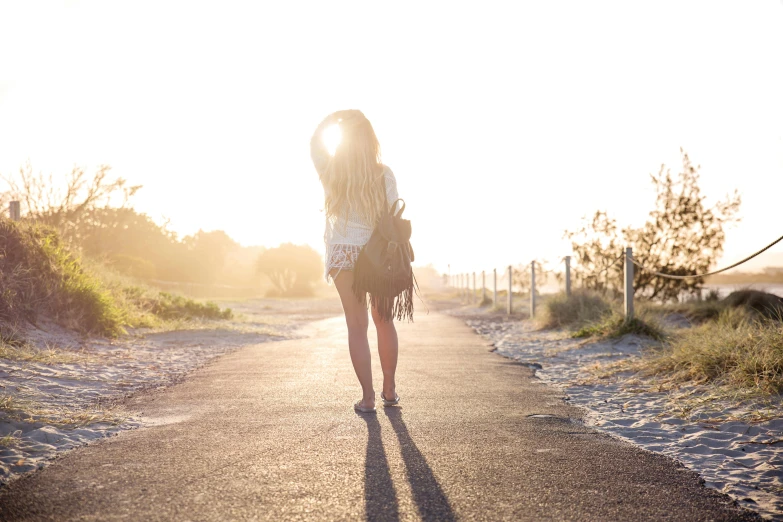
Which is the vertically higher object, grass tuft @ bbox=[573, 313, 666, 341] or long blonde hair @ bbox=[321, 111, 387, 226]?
long blonde hair @ bbox=[321, 111, 387, 226]

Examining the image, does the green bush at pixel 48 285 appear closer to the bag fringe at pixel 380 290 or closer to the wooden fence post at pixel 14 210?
the wooden fence post at pixel 14 210

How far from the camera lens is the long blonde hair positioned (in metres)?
3.48

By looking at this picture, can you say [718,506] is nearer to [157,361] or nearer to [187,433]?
[187,433]

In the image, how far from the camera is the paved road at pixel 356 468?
6.61 feet

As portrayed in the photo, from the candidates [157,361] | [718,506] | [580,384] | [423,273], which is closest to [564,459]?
[718,506]

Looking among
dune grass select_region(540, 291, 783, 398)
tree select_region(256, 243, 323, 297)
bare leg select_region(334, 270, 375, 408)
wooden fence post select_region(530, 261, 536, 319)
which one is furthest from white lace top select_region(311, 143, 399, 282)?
tree select_region(256, 243, 323, 297)

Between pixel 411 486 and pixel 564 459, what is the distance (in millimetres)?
802

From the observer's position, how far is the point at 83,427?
121 inches

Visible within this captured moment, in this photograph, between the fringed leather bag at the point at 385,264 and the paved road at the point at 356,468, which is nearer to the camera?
the paved road at the point at 356,468

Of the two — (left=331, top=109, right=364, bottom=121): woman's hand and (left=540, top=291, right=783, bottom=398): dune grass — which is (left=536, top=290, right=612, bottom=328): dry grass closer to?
(left=540, top=291, right=783, bottom=398): dune grass

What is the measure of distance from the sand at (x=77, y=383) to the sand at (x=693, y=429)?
279cm

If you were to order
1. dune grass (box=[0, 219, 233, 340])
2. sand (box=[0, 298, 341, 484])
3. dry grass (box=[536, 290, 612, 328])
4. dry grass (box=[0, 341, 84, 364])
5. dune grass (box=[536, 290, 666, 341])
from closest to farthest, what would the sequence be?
sand (box=[0, 298, 341, 484])
dry grass (box=[0, 341, 84, 364])
dune grass (box=[0, 219, 233, 340])
dune grass (box=[536, 290, 666, 341])
dry grass (box=[536, 290, 612, 328])

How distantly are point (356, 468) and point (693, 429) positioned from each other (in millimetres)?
1925

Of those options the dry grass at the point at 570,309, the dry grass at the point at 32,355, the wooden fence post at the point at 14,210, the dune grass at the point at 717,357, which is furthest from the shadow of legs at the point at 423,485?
the wooden fence post at the point at 14,210
